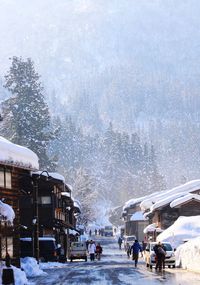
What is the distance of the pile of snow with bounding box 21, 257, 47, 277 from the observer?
124ft

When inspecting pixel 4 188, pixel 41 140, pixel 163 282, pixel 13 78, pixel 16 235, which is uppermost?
pixel 13 78

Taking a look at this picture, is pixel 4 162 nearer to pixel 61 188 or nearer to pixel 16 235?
pixel 16 235

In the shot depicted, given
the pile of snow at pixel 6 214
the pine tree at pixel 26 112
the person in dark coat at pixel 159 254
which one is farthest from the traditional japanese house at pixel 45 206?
the pine tree at pixel 26 112

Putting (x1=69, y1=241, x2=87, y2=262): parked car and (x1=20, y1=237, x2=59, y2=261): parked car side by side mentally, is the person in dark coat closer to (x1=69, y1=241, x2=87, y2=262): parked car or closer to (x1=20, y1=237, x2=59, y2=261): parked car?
(x1=20, y1=237, x2=59, y2=261): parked car

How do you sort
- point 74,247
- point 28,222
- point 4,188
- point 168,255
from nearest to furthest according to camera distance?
1. point 4,188
2. point 168,255
3. point 28,222
4. point 74,247

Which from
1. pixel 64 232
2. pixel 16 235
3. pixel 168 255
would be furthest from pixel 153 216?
pixel 16 235

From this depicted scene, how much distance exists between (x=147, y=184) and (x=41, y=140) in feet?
338

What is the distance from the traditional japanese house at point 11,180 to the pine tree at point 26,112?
1935 inches

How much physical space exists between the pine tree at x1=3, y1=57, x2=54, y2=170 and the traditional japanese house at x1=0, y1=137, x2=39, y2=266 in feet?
161

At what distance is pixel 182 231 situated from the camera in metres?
55.9

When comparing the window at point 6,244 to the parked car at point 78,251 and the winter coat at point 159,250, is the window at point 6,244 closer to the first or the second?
the winter coat at point 159,250

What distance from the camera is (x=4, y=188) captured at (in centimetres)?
3644

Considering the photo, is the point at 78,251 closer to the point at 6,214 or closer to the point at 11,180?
the point at 11,180

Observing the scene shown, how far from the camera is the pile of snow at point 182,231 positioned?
5462 centimetres
